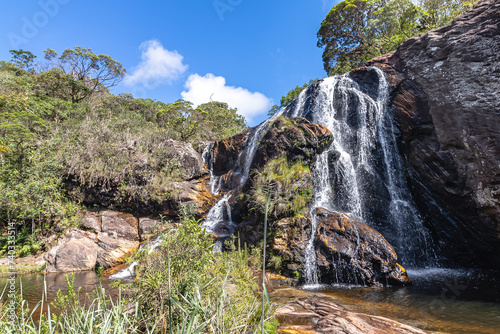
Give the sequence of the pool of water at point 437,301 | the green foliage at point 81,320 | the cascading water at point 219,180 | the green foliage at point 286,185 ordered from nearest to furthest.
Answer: the green foliage at point 81,320, the pool of water at point 437,301, the green foliage at point 286,185, the cascading water at point 219,180

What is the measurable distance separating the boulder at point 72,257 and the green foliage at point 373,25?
19.2m

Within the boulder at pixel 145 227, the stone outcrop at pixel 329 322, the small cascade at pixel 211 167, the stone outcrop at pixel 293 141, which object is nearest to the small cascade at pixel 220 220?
the stone outcrop at pixel 293 141

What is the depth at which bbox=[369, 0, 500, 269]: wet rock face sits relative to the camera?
7008 mm

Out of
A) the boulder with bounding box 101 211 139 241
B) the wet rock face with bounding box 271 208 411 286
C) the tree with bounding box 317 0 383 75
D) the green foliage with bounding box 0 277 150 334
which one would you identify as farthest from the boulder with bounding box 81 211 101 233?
the tree with bounding box 317 0 383 75

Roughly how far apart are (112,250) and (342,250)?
9408 millimetres

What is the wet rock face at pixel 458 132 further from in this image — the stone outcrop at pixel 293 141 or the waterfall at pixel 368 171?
the stone outcrop at pixel 293 141

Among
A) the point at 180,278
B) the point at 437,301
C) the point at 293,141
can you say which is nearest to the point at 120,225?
the point at 293,141

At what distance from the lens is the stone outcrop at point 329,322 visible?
319cm

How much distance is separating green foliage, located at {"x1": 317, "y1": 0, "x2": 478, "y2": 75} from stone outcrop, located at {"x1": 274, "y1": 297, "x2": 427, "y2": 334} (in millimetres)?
15748

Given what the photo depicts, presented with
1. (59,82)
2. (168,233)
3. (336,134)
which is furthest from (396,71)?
(59,82)

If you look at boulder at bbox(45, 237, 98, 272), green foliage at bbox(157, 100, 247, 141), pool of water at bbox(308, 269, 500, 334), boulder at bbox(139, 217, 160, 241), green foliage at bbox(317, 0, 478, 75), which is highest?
green foliage at bbox(317, 0, 478, 75)

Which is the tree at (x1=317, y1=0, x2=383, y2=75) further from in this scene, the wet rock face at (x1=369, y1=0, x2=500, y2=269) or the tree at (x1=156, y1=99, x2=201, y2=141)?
the tree at (x1=156, y1=99, x2=201, y2=141)

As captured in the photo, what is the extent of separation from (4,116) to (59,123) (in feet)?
7.93

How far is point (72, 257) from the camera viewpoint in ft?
31.4
